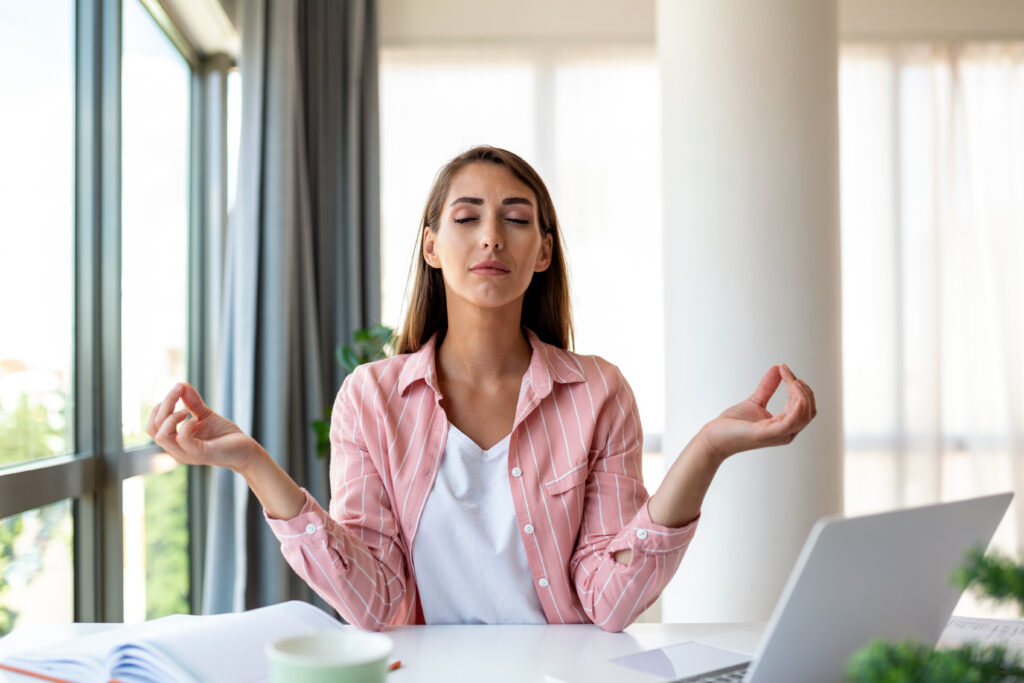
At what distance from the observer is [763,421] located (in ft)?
3.49

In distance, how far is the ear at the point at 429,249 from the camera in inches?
61.3

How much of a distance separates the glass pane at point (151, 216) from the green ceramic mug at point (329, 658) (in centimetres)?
200

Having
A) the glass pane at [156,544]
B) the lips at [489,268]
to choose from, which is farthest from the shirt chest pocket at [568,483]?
the glass pane at [156,544]

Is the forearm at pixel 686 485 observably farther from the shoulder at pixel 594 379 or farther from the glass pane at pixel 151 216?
the glass pane at pixel 151 216

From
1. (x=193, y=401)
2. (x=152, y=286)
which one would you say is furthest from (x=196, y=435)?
(x=152, y=286)

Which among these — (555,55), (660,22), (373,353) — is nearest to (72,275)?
(373,353)

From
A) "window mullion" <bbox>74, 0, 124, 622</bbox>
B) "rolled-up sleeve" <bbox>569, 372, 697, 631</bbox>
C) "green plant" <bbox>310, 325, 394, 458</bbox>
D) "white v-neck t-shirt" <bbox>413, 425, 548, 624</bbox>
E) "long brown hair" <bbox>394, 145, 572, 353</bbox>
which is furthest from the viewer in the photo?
"green plant" <bbox>310, 325, 394, 458</bbox>

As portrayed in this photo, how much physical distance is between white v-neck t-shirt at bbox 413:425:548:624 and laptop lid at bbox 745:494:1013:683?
25.4 inches

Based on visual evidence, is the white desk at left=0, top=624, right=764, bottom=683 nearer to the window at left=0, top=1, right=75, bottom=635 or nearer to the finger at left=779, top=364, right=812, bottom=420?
the finger at left=779, top=364, right=812, bottom=420

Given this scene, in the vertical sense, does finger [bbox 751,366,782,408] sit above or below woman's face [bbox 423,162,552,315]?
below

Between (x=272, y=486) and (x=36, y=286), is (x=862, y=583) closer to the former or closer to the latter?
(x=272, y=486)

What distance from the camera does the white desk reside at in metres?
0.94

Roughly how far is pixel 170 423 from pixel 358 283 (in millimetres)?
2449

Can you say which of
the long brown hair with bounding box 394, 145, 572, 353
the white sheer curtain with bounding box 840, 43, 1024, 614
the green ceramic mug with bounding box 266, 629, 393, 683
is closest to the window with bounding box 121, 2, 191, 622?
the long brown hair with bounding box 394, 145, 572, 353
